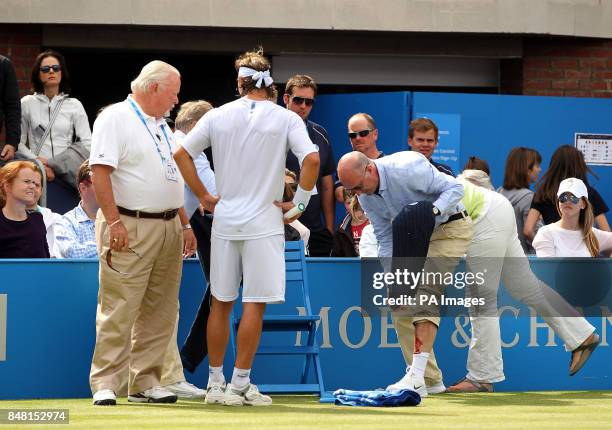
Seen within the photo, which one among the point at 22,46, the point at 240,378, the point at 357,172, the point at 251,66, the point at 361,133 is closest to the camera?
the point at 240,378

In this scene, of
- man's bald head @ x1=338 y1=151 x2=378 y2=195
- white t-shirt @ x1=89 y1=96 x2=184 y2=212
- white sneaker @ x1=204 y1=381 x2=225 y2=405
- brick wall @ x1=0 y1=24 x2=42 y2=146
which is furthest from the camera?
brick wall @ x1=0 y1=24 x2=42 y2=146

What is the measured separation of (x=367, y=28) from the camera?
1545cm

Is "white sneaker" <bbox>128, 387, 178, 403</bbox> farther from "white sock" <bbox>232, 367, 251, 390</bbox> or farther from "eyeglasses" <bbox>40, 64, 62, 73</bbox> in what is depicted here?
"eyeglasses" <bbox>40, 64, 62, 73</bbox>

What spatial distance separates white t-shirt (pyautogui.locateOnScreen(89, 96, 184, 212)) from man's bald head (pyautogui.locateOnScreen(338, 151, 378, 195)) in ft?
3.58

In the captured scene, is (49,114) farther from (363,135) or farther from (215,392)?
(215,392)

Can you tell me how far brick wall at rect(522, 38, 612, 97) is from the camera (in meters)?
16.4

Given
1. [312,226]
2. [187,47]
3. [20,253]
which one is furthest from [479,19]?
[20,253]

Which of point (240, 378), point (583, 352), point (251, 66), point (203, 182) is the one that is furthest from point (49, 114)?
point (583, 352)

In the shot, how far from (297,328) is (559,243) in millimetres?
2505

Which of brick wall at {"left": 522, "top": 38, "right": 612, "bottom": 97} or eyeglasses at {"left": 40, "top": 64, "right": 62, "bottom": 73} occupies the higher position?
brick wall at {"left": 522, "top": 38, "right": 612, "bottom": 97}

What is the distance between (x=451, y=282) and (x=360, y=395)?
4.59 ft

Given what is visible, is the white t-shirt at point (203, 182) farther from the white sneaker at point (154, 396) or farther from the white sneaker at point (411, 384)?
the white sneaker at point (411, 384)

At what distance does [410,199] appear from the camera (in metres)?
9.50

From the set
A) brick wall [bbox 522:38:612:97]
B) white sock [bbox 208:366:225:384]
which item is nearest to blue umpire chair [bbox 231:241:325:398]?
white sock [bbox 208:366:225:384]
